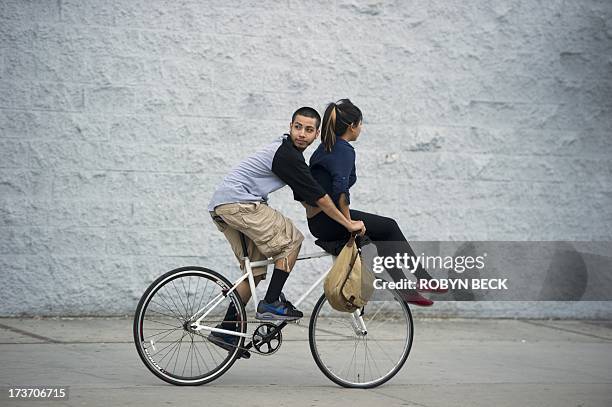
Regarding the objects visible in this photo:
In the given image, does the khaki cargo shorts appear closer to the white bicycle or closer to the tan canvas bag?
the white bicycle

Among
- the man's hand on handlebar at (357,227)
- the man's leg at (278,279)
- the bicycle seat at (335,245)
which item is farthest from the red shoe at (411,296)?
the man's leg at (278,279)

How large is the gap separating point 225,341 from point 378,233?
3.96ft

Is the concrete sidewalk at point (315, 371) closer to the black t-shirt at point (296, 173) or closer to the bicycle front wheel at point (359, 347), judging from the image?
the bicycle front wheel at point (359, 347)

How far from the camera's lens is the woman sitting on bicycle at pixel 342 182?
648 centimetres

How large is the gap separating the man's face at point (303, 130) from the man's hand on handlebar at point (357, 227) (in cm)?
59

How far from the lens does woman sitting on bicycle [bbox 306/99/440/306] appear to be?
6.48m

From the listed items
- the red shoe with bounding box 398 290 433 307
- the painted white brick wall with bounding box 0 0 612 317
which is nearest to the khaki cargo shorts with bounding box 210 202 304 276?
the red shoe with bounding box 398 290 433 307

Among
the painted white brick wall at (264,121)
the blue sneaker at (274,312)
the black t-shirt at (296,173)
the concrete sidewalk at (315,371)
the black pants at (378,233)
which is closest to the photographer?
the concrete sidewalk at (315,371)

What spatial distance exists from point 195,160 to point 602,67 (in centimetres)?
422

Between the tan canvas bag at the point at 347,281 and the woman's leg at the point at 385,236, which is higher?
the woman's leg at the point at 385,236

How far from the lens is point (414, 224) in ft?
31.8

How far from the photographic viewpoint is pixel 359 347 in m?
6.83

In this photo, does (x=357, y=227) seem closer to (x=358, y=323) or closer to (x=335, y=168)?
(x=335, y=168)

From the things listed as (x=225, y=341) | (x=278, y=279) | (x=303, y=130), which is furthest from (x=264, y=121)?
(x=225, y=341)
